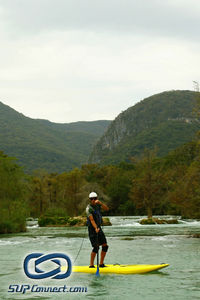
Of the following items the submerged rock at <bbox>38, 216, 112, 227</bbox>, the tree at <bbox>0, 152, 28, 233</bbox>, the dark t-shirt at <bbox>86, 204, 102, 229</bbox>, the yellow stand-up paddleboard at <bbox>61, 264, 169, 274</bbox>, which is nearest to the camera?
the dark t-shirt at <bbox>86, 204, 102, 229</bbox>

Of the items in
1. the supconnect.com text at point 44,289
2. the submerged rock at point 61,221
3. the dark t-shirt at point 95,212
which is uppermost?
the dark t-shirt at point 95,212

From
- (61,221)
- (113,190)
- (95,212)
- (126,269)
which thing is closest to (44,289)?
(95,212)

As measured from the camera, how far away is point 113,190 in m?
88.6

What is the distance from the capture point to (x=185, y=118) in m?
186

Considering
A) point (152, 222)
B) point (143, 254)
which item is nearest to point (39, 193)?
point (152, 222)

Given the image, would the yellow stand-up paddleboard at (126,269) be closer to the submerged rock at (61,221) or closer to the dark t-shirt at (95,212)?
the dark t-shirt at (95,212)

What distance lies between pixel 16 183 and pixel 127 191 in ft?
151

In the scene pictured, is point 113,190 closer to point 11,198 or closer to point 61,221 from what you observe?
point 61,221

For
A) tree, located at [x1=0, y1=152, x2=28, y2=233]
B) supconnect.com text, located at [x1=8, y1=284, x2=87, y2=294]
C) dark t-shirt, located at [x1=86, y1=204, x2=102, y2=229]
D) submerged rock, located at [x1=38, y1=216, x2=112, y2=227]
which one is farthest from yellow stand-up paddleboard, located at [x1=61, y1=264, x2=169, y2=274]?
submerged rock, located at [x1=38, y1=216, x2=112, y2=227]

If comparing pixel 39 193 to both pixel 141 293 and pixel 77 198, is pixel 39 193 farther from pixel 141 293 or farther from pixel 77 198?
pixel 141 293

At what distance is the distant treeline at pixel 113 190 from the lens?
31691 mm

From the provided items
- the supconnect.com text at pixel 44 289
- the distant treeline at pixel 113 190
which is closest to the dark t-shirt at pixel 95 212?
the supconnect.com text at pixel 44 289

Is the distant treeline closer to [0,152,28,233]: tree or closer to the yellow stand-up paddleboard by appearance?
[0,152,28,233]: tree

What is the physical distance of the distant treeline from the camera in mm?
31691
